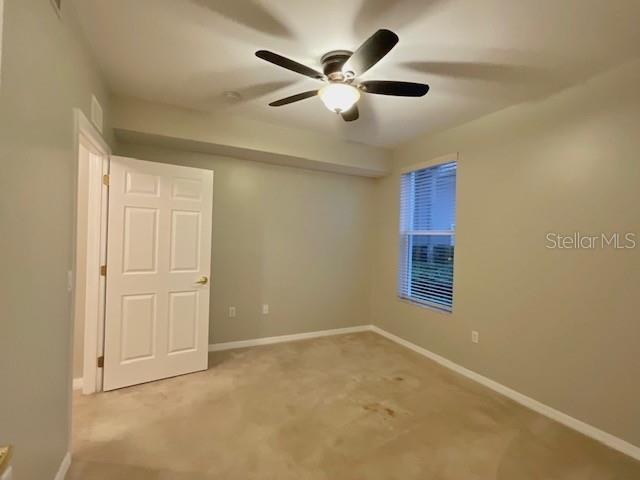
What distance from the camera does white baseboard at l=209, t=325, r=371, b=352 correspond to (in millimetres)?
3627

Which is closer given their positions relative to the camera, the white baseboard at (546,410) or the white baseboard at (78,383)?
the white baseboard at (546,410)

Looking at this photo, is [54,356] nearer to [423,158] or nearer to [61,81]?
[61,81]

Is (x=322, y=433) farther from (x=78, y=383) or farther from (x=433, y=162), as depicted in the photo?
(x=433, y=162)

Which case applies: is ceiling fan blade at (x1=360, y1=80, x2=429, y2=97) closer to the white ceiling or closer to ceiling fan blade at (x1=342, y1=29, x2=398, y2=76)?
ceiling fan blade at (x1=342, y1=29, x2=398, y2=76)

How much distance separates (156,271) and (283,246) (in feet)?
5.09

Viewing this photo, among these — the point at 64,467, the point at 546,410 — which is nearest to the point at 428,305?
the point at 546,410

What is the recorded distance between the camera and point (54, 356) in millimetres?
1573

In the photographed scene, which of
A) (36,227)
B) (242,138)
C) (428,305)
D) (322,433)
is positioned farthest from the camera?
(428,305)

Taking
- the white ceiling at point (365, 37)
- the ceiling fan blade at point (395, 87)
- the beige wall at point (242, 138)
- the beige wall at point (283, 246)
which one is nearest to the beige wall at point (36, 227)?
the white ceiling at point (365, 37)

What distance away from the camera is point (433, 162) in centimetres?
354

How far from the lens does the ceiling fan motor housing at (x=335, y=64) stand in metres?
2.00

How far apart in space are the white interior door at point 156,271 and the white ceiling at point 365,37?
0.80 meters

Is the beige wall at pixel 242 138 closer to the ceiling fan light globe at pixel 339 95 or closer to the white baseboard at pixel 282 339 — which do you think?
the ceiling fan light globe at pixel 339 95

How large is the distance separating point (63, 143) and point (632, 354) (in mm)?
3686
